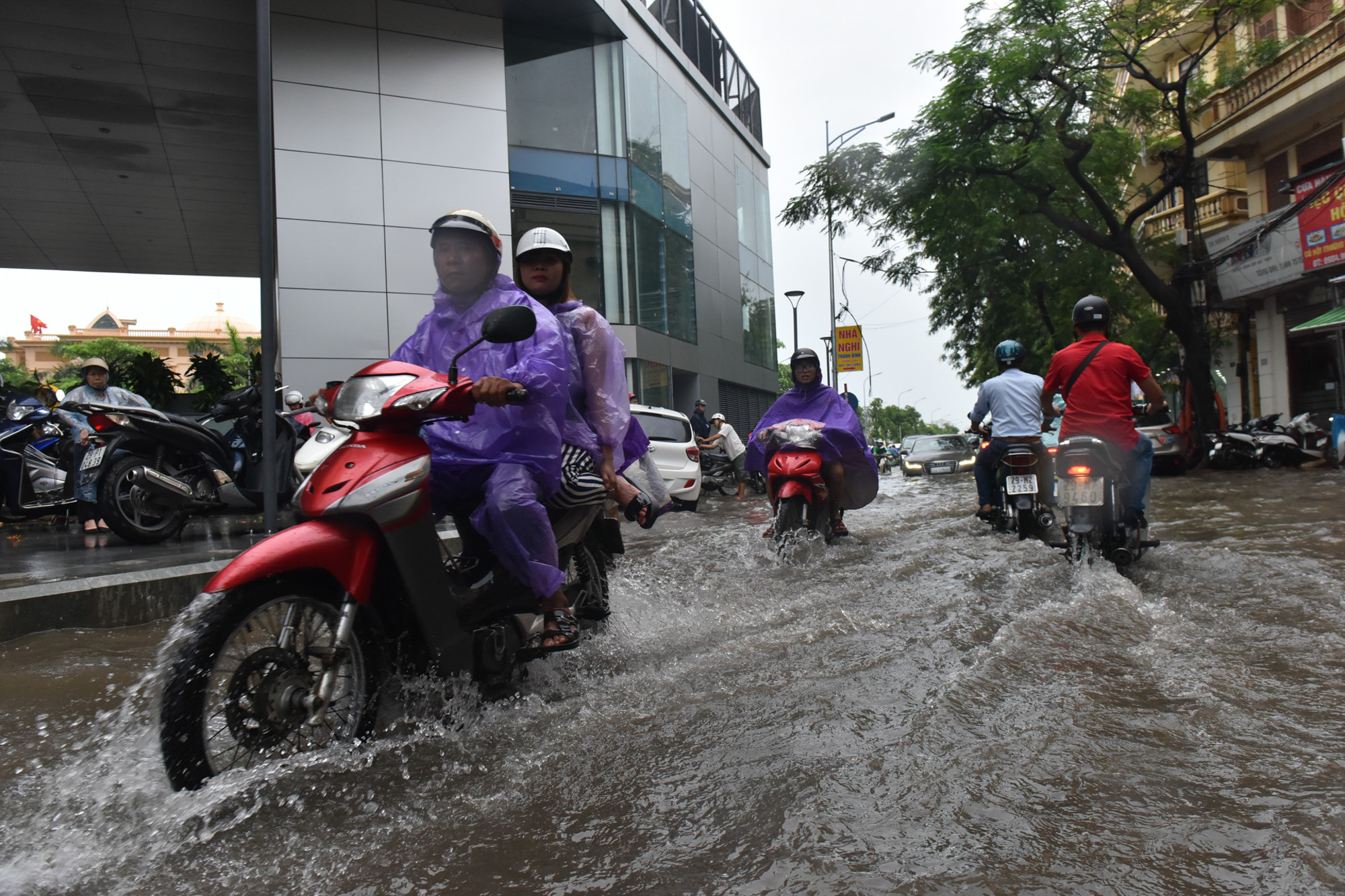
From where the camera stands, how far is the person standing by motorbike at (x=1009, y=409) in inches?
300

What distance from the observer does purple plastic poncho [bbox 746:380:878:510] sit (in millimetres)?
7453

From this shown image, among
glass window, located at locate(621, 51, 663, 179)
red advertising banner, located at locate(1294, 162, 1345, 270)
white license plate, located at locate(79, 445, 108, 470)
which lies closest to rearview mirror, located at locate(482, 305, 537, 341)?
white license plate, located at locate(79, 445, 108, 470)

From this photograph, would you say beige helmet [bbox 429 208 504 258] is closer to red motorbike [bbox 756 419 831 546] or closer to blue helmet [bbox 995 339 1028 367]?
red motorbike [bbox 756 419 831 546]

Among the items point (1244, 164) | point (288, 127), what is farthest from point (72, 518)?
point (1244, 164)

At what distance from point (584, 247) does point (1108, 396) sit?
1501 cm

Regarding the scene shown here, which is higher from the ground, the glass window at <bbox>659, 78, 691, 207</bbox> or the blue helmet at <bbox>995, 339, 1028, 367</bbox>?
the glass window at <bbox>659, 78, 691, 207</bbox>

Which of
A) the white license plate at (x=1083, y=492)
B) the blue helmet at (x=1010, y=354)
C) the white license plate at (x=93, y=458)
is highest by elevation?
the blue helmet at (x=1010, y=354)

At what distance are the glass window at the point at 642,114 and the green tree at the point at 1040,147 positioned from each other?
3.46 meters

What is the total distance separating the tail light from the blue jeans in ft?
22.8

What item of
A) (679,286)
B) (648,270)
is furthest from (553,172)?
(679,286)

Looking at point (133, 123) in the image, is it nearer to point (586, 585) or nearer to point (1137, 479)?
point (586, 585)

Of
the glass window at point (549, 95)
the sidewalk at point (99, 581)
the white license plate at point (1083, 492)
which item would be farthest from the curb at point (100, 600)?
the glass window at point (549, 95)

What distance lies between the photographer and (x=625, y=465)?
3.97 metres

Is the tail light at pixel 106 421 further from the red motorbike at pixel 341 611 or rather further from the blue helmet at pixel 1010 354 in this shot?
the blue helmet at pixel 1010 354
